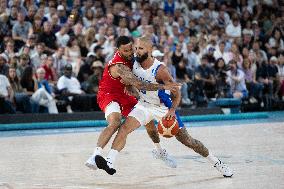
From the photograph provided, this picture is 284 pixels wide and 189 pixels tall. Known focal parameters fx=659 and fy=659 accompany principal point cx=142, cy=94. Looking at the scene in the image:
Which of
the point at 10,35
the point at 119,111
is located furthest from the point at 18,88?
the point at 119,111

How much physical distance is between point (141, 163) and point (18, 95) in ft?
18.8

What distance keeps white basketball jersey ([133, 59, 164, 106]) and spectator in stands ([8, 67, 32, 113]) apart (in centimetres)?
638

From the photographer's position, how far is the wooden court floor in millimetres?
7676

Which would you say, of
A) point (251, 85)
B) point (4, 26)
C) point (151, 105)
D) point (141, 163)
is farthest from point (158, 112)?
point (251, 85)

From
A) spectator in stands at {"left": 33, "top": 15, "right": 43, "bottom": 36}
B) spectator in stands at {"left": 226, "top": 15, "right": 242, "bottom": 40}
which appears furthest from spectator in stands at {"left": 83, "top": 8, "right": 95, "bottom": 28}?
spectator in stands at {"left": 226, "top": 15, "right": 242, "bottom": 40}

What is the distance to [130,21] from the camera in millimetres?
17641

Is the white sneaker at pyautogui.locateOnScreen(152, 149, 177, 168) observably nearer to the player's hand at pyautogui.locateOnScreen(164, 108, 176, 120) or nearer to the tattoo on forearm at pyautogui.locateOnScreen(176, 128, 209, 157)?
the tattoo on forearm at pyautogui.locateOnScreen(176, 128, 209, 157)

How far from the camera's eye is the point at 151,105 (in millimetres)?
8359

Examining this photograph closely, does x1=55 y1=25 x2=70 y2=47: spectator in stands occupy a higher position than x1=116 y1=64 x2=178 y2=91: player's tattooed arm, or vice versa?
x1=116 y1=64 x2=178 y2=91: player's tattooed arm

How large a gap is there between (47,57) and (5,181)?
7.63 m

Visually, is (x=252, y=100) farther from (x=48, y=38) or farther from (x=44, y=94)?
(x=44, y=94)

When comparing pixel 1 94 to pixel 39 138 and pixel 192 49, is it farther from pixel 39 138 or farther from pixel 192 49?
pixel 192 49

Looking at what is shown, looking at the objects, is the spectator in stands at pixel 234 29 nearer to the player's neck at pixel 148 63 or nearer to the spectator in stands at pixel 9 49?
the spectator in stands at pixel 9 49

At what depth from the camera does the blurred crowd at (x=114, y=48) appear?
1462cm
